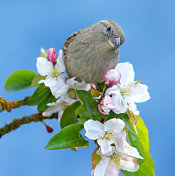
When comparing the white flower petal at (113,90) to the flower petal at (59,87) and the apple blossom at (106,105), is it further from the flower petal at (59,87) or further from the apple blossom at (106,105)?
the flower petal at (59,87)

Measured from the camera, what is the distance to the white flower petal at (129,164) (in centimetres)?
105

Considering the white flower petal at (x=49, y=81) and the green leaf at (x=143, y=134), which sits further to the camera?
the white flower petal at (x=49, y=81)

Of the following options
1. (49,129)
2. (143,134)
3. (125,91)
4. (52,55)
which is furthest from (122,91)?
(49,129)

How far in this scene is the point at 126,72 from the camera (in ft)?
4.09

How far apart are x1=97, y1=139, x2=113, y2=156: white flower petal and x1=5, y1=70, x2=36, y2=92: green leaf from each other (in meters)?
0.74

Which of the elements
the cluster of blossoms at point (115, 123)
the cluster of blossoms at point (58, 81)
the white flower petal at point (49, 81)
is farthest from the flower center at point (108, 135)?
the white flower petal at point (49, 81)

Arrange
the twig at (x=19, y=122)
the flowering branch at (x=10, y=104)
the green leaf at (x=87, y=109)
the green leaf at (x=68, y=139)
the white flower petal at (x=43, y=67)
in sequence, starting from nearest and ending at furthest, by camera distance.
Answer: the green leaf at (x=68, y=139), the green leaf at (x=87, y=109), the white flower petal at (x=43, y=67), the flowering branch at (x=10, y=104), the twig at (x=19, y=122)

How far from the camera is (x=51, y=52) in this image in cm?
137

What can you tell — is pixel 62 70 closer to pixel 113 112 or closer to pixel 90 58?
pixel 90 58

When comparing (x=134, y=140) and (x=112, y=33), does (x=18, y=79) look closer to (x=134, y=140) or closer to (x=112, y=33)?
(x=112, y=33)

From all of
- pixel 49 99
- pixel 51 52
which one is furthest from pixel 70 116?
pixel 51 52

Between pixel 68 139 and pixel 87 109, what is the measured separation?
0.16 meters

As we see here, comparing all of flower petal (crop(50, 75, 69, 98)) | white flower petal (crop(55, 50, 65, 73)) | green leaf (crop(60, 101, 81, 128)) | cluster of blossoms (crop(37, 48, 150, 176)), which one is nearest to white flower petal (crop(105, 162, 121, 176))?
cluster of blossoms (crop(37, 48, 150, 176))

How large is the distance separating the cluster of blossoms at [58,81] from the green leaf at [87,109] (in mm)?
164
